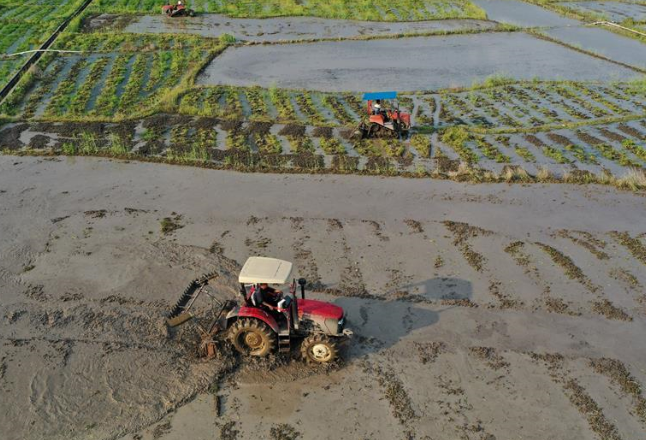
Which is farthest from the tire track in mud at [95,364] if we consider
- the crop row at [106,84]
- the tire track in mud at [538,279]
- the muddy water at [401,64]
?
the muddy water at [401,64]

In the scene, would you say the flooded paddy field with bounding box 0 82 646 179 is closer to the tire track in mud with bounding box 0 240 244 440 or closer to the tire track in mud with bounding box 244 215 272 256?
the tire track in mud with bounding box 244 215 272 256

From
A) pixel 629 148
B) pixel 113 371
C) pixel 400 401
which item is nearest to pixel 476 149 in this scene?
pixel 629 148

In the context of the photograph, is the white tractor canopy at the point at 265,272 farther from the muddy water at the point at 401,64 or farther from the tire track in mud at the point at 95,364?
the muddy water at the point at 401,64

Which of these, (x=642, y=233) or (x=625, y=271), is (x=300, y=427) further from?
(x=642, y=233)

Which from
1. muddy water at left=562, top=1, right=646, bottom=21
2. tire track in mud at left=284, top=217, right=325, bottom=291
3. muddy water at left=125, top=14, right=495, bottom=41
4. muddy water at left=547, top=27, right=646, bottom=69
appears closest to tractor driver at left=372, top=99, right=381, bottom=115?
tire track in mud at left=284, top=217, right=325, bottom=291

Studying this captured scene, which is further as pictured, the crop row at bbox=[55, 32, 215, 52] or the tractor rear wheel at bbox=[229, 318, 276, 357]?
the crop row at bbox=[55, 32, 215, 52]

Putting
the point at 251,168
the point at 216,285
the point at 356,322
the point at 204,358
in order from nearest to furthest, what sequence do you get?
the point at 204,358, the point at 356,322, the point at 216,285, the point at 251,168
